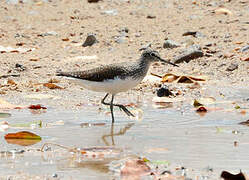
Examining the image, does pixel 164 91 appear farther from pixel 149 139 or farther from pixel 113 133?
pixel 149 139

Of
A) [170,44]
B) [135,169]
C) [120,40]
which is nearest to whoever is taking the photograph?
[135,169]

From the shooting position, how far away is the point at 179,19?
534 inches

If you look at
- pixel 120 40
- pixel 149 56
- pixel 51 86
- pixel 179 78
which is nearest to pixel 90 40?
pixel 120 40

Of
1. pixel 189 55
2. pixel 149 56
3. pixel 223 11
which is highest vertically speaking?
pixel 223 11

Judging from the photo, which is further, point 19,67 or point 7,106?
point 19,67

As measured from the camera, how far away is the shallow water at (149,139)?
5.34m

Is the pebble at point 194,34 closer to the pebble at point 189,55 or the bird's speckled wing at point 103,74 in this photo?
the pebble at point 189,55

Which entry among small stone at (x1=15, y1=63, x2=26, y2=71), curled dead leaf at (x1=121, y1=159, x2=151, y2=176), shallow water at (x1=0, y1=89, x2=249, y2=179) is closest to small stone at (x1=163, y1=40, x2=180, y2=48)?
small stone at (x1=15, y1=63, x2=26, y2=71)

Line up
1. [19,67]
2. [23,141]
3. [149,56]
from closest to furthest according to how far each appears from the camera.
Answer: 1. [23,141]
2. [149,56]
3. [19,67]

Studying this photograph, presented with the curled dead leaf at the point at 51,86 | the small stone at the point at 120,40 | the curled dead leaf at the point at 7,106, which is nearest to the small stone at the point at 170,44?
the small stone at the point at 120,40

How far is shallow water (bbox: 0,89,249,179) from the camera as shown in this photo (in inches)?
210

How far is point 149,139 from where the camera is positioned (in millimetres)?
6527

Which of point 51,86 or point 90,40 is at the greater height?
point 90,40

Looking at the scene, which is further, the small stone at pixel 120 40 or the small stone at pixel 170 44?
the small stone at pixel 120 40
